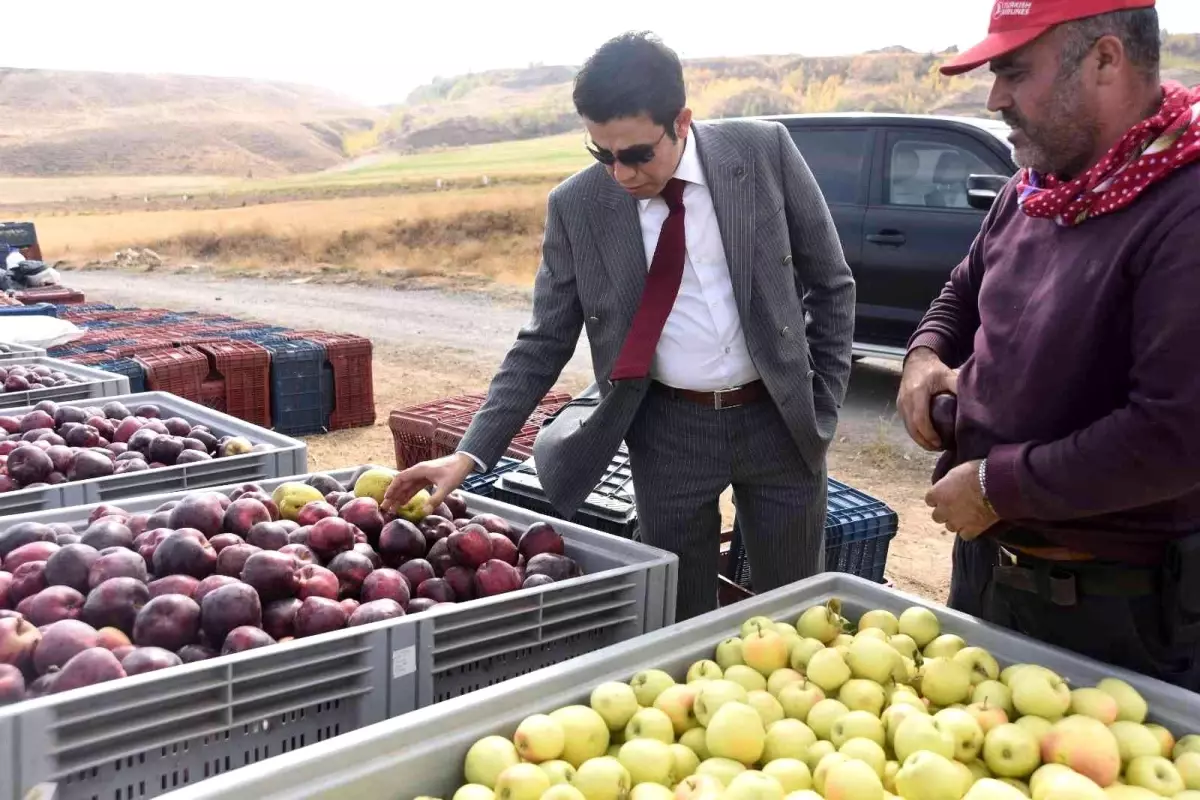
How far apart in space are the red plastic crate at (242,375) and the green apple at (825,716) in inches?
250

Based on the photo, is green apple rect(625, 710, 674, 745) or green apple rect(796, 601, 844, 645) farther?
green apple rect(796, 601, 844, 645)

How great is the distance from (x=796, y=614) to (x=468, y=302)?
1501 centimetres

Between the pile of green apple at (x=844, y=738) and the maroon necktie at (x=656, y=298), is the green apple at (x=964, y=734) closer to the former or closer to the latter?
the pile of green apple at (x=844, y=738)

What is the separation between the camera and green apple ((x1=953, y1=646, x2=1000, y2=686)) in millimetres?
1990

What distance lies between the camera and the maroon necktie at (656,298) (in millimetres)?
2627

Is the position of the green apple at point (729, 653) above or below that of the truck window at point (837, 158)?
below

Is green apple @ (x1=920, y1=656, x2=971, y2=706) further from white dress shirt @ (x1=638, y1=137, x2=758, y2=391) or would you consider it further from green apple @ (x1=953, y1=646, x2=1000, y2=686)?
white dress shirt @ (x1=638, y1=137, x2=758, y2=391)

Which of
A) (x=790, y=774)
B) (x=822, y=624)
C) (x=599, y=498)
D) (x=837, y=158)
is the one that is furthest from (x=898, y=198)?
(x=790, y=774)

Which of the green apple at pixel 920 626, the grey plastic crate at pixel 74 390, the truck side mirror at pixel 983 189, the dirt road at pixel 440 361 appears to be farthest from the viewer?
the truck side mirror at pixel 983 189

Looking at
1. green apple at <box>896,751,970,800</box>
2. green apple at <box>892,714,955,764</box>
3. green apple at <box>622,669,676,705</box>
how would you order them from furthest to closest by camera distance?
1. green apple at <box>622,669,676,705</box>
2. green apple at <box>892,714,955,764</box>
3. green apple at <box>896,751,970,800</box>

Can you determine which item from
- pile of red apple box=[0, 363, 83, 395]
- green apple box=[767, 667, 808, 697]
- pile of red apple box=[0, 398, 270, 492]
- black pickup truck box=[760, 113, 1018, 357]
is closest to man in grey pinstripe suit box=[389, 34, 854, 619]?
green apple box=[767, 667, 808, 697]

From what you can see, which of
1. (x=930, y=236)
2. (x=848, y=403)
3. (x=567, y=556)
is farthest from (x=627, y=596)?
(x=848, y=403)

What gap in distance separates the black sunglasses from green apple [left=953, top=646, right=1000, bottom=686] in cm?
134

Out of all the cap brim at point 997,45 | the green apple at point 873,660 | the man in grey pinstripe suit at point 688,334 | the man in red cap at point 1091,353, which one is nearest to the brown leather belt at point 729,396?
the man in grey pinstripe suit at point 688,334
